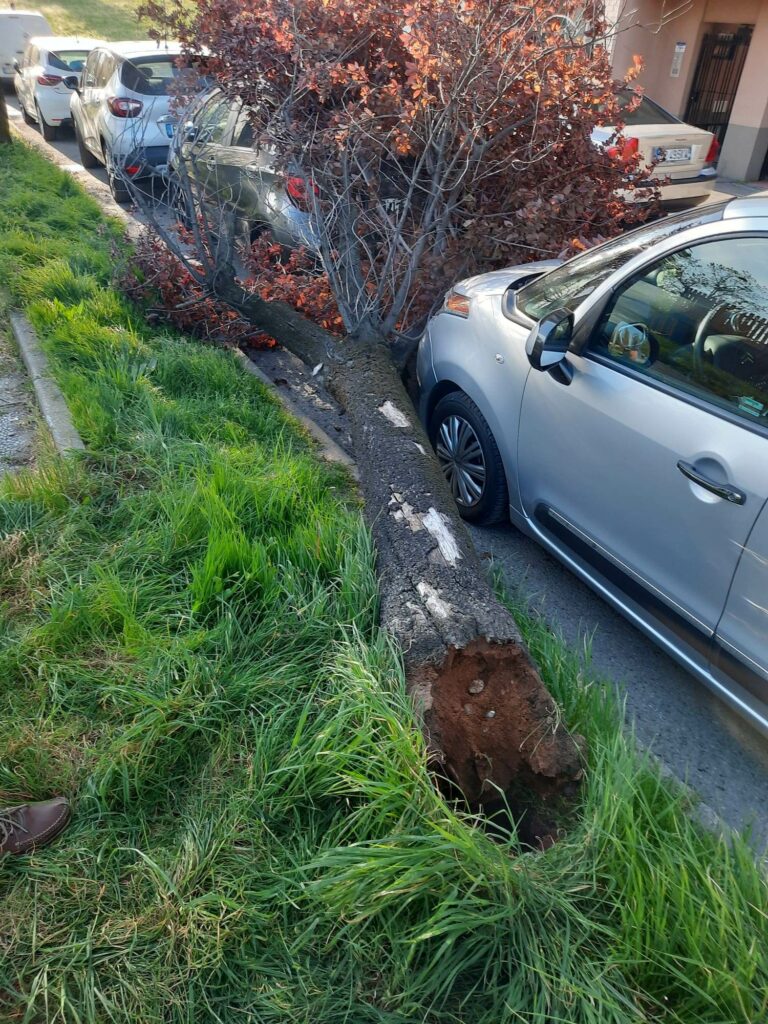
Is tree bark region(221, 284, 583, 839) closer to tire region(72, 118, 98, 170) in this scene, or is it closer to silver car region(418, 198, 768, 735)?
silver car region(418, 198, 768, 735)

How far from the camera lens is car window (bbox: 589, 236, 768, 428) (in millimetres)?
2834

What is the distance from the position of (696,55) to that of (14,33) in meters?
15.5

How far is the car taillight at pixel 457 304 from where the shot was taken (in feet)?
14.2

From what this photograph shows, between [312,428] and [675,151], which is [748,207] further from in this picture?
[675,151]

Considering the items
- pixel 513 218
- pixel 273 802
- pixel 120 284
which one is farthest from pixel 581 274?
pixel 120 284

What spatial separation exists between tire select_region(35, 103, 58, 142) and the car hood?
12759mm

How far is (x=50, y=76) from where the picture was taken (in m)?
14.0

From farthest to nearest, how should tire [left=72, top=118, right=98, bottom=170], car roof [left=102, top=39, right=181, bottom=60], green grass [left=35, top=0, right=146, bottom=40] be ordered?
1. green grass [left=35, top=0, right=146, bottom=40]
2. tire [left=72, top=118, right=98, bottom=170]
3. car roof [left=102, top=39, right=181, bottom=60]

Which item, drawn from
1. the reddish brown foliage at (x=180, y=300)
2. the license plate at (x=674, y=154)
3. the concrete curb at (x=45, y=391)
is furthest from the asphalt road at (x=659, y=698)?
the license plate at (x=674, y=154)

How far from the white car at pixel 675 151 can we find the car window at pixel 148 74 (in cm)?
552

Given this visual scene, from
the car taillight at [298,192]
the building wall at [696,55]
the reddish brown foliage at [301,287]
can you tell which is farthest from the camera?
the building wall at [696,55]

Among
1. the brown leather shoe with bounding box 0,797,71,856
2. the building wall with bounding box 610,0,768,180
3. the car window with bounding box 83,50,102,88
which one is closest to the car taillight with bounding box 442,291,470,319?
the brown leather shoe with bounding box 0,797,71,856

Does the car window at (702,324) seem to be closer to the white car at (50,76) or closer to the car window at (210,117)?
the car window at (210,117)

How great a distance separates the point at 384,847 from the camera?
2.06 meters
